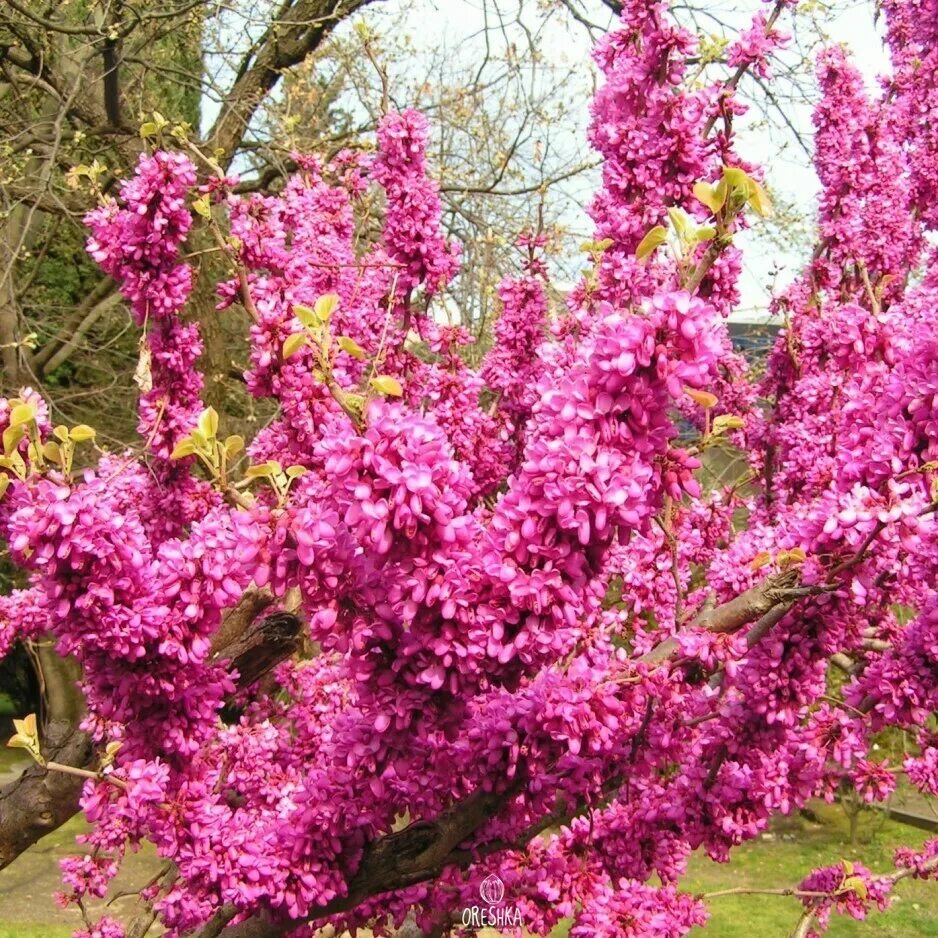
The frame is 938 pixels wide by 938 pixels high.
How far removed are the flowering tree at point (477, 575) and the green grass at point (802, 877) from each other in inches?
247

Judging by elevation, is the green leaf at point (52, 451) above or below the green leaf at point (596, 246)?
below

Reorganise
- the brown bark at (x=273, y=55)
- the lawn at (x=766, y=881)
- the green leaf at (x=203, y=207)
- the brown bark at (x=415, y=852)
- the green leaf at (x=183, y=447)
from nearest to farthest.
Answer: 1. the green leaf at (x=183, y=447)
2. the brown bark at (x=415, y=852)
3. the green leaf at (x=203, y=207)
4. the brown bark at (x=273, y=55)
5. the lawn at (x=766, y=881)

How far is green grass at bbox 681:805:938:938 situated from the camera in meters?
10.4

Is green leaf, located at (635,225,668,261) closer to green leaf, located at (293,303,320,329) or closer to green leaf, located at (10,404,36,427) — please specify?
green leaf, located at (293,303,320,329)

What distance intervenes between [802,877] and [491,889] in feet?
37.7

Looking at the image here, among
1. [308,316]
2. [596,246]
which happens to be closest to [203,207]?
[596,246]

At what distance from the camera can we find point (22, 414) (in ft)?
5.51

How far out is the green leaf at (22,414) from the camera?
65.7 inches

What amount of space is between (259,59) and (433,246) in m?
5.98

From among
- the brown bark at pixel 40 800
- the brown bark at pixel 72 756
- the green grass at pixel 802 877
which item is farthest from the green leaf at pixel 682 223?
the green grass at pixel 802 877

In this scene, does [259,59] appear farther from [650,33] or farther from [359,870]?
[359,870]

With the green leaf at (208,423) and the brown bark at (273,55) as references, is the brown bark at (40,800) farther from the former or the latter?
the brown bark at (273,55)

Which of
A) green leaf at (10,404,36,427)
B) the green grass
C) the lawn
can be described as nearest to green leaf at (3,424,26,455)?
green leaf at (10,404,36,427)

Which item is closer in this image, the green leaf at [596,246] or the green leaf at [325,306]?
the green leaf at [325,306]
